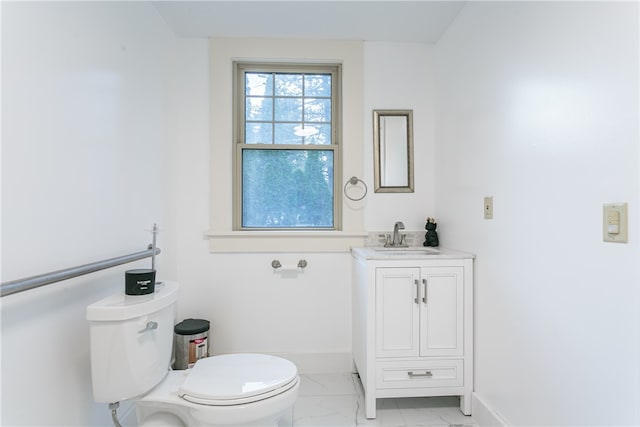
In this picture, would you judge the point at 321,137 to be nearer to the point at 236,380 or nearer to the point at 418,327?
the point at 418,327

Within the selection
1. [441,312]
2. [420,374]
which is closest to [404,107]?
[441,312]

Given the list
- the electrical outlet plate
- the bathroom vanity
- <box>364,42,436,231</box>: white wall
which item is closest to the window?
<box>364,42,436,231</box>: white wall

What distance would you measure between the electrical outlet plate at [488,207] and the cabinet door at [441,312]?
1.06ft

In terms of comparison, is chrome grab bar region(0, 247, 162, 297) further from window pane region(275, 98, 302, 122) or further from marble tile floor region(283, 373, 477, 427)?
window pane region(275, 98, 302, 122)

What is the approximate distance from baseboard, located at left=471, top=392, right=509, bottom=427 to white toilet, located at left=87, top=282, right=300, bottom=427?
0.98 metres

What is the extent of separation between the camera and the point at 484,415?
5.24 ft

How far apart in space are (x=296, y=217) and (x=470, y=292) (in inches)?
47.6

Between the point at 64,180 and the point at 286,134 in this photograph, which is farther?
the point at 286,134

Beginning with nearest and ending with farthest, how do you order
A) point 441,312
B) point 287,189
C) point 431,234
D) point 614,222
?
point 614,222 < point 441,312 < point 431,234 < point 287,189

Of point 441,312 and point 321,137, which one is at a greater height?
point 321,137

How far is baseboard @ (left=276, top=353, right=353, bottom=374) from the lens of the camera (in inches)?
86.3

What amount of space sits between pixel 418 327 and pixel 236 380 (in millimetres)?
951

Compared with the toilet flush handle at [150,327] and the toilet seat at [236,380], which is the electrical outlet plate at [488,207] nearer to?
the toilet seat at [236,380]

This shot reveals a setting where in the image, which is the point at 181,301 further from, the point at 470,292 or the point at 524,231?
the point at 524,231
